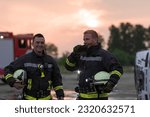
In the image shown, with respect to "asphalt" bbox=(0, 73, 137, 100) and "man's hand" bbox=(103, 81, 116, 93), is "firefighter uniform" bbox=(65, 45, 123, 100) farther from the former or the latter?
"asphalt" bbox=(0, 73, 137, 100)

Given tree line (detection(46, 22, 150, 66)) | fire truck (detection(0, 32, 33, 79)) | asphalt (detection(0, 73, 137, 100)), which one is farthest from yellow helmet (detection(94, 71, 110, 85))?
tree line (detection(46, 22, 150, 66))

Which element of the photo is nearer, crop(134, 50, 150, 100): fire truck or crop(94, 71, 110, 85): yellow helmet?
crop(94, 71, 110, 85): yellow helmet

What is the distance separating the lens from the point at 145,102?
5711 millimetres

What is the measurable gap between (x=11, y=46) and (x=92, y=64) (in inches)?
783

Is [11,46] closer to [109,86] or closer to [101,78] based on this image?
[101,78]

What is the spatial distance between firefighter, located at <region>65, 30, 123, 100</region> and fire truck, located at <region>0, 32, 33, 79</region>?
1913 centimetres

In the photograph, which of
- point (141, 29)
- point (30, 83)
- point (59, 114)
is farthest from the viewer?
point (141, 29)

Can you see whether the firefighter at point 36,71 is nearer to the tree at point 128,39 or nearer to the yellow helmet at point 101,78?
the yellow helmet at point 101,78

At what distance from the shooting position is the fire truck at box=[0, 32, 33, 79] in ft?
82.7

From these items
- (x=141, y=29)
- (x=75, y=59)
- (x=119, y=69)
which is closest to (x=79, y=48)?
(x=75, y=59)

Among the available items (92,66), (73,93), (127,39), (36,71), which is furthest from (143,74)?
(127,39)

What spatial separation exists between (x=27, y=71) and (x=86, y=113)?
3.18 ft

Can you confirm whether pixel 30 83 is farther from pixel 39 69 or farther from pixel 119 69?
pixel 119 69

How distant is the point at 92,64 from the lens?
19.8 ft
